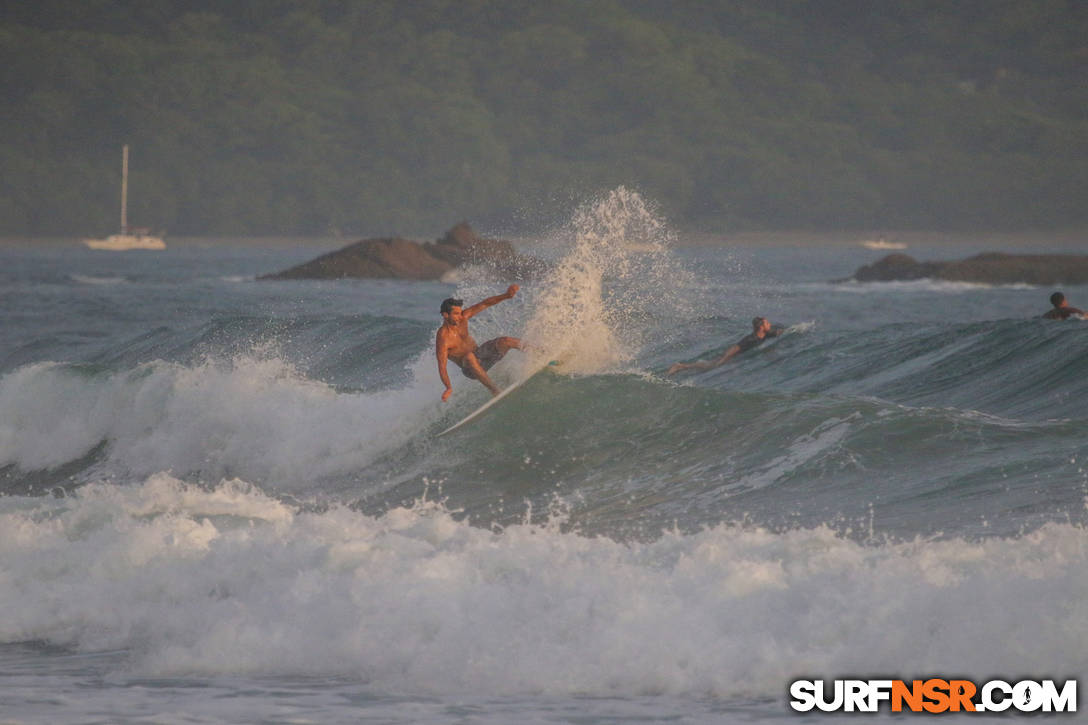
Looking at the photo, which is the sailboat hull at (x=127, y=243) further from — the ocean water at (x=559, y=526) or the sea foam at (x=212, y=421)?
the ocean water at (x=559, y=526)

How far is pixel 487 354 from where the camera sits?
1566 cm

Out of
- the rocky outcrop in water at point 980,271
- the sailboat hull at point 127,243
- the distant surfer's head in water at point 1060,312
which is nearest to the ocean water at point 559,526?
the distant surfer's head in water at point 1060,312

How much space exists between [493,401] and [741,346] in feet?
20.8

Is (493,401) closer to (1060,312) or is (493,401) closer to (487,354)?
(487,354)

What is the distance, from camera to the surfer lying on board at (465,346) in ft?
48.1

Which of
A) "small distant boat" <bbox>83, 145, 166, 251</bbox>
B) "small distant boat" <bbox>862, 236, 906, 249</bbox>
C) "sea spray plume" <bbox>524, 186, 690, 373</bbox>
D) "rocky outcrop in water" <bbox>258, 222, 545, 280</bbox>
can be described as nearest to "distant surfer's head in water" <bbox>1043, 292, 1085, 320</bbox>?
"sea spray plume" <bbox>524, 186, 690, 373</bbox>

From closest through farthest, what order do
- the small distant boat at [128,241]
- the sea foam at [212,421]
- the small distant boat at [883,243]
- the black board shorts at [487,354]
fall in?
the black board shorts at [487,354], the sea foam at [212,421], the small distant boat at [128,241], the small distant boat at [883,243]

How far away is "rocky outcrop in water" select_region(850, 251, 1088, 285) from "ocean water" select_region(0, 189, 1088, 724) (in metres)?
47.0

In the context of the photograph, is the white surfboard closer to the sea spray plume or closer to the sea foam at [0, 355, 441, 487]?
the sea spray plume

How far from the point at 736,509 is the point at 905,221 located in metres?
189

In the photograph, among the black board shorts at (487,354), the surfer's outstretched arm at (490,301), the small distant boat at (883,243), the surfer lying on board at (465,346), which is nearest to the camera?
the surfer's outstretched arm at (490,301)

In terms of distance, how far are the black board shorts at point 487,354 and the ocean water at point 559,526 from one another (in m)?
0.41

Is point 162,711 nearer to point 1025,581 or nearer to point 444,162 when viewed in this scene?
point 1025,581

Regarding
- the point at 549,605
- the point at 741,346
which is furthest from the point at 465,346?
the point at 549,605
